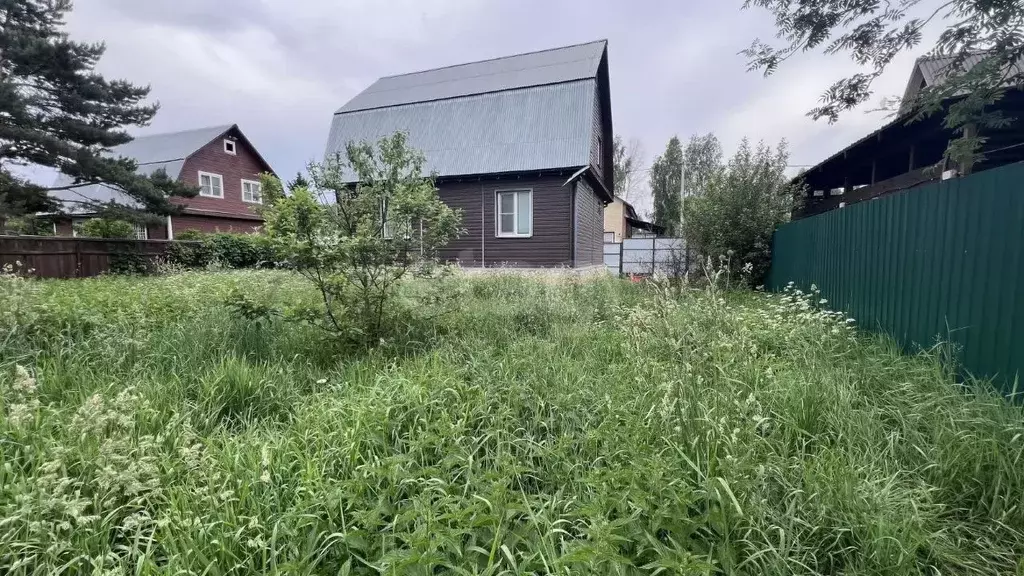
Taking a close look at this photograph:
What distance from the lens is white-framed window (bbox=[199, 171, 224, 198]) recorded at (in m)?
22.8

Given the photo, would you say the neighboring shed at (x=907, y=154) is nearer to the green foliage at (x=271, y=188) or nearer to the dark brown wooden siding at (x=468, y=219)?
the green foliage at (x=271, y=188)

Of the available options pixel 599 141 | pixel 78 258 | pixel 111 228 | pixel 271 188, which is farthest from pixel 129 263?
pixel 599 141

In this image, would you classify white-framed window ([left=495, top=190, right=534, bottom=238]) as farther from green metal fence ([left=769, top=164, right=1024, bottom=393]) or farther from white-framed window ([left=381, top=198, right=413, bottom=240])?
white-framed window ([left=381, top=198, right=413, bottom=240])

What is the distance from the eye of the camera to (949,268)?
3100 mm

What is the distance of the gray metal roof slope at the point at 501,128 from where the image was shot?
12.3 metres

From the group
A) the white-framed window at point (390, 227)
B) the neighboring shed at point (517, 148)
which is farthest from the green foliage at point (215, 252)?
the white-framed window at point (390, 227)

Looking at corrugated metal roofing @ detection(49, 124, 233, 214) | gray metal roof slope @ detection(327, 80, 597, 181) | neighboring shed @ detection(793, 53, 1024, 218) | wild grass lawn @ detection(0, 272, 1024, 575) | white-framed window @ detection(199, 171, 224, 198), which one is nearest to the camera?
wild grass lawn @ detection(0, 272, 1024, 575)

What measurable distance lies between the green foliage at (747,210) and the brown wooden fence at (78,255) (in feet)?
48.4

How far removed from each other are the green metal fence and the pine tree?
56.6 feet

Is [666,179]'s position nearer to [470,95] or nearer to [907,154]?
[470,95]

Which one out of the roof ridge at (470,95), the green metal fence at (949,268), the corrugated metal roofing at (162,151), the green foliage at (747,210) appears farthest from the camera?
the corrugated metal roofing at (162,151)

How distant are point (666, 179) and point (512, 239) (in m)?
33.0

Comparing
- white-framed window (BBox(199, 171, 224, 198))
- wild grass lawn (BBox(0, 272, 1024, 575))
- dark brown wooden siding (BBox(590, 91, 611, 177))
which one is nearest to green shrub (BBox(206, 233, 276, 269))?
white-framed window (BBox(199, 171, 224, 198))

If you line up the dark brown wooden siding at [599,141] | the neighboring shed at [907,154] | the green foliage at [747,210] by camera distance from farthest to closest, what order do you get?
1. the dark brown wooden siding at [599,141]
2. the green foliage at [747,210]
3. the neighboring shed at [907,154]
